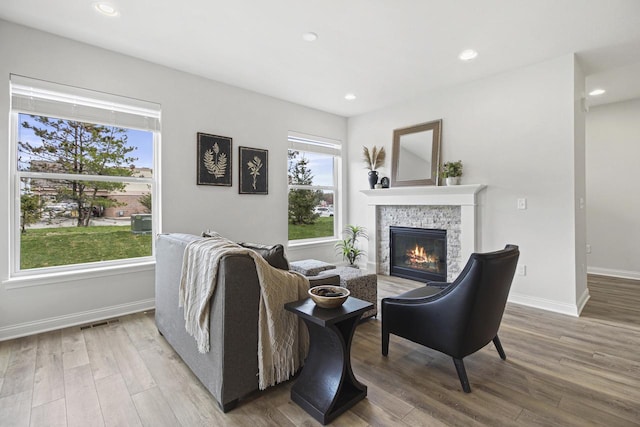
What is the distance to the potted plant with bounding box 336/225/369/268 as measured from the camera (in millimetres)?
5148

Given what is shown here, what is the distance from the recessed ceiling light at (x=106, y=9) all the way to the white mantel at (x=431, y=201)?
12.1 ft

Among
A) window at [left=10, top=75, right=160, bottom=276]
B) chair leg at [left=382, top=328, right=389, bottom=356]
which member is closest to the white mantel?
chair leg at [left=382, top=328, right=389, bottom=356]

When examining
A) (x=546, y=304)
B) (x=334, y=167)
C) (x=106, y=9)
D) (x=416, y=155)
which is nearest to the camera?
(x=106, y=9)

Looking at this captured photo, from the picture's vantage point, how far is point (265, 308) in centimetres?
182

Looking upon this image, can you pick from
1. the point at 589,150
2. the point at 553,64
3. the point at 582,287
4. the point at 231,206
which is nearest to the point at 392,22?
the point at 553,64

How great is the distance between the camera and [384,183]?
194 inches

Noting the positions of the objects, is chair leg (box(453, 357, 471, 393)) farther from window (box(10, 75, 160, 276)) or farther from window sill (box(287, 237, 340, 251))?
window (box(10, 75, 160, 276))

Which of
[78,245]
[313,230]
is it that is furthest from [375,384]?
[313,230]

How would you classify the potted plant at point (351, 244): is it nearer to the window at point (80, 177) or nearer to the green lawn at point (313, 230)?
the green lawn at point (313, 230)

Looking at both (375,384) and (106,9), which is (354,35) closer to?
(106,9)

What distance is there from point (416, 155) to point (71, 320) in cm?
449

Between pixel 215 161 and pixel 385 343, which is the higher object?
pixel 215 161

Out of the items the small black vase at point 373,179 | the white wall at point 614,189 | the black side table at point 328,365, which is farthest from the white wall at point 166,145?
the white wall at point 614,189

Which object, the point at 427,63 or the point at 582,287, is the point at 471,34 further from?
the point at 582,287
